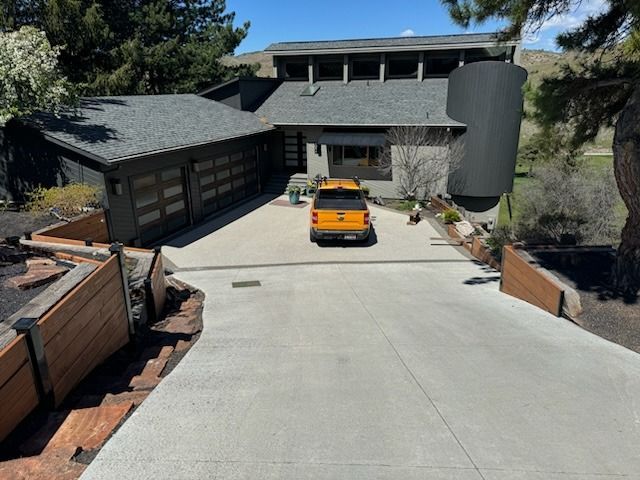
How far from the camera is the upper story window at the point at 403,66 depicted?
2483 cm

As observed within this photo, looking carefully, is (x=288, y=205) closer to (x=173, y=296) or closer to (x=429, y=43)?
(x=173, y=296)

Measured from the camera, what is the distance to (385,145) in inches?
815

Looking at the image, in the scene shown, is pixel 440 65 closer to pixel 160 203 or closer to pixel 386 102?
pixel 386 102

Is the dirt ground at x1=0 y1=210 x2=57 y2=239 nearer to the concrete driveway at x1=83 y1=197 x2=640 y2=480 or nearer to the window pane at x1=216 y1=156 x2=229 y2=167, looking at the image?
the concrete driveway at x1=83 y1=197 x2=640 y2=480

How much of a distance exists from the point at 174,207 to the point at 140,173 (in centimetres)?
230

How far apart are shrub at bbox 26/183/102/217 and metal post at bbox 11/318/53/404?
7570 mm

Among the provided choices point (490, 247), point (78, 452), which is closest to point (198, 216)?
point (490, 247)

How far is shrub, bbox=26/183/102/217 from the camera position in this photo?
1079 cm

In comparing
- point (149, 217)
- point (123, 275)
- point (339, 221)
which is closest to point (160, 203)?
point (149, 217)

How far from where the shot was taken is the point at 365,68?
1008 inches

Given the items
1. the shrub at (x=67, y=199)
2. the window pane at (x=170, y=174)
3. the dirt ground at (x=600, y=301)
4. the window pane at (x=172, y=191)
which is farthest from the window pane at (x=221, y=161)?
the dirt ground at (x=600, y=301)

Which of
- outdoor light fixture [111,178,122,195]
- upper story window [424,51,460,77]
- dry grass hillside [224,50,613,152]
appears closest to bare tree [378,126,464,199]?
dry grass hillside [224,50,613,152]

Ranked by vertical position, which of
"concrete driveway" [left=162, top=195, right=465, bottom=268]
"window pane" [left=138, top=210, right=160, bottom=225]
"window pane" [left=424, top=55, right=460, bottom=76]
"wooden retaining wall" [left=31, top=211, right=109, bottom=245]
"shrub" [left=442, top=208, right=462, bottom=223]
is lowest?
"concrete driveway" [left=162, top=195, right=465, bottom=268]

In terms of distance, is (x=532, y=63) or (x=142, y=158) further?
(x=532, y=63)
